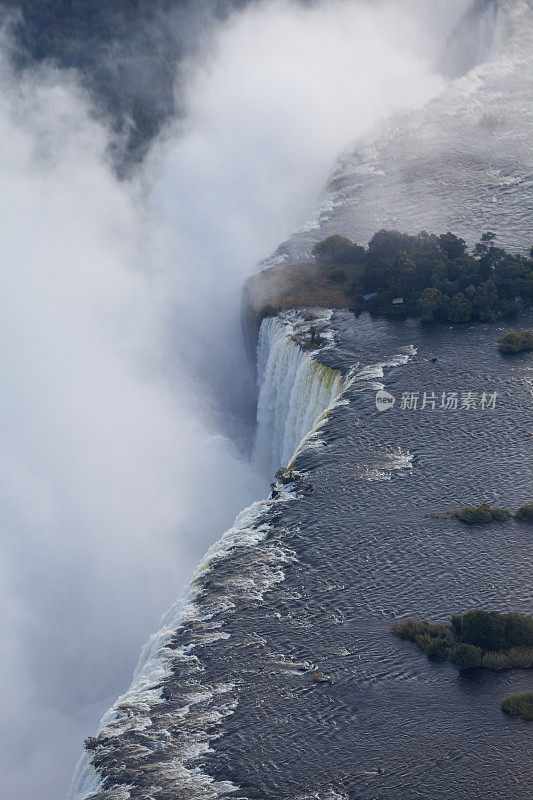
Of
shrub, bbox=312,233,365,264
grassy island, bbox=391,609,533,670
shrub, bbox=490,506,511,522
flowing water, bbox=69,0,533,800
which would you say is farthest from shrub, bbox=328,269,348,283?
grassy island, bbox=391,609,533,670

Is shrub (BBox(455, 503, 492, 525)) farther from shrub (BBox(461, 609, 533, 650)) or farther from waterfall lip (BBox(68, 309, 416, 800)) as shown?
shrub (BBox(461, 609, 533, 650))

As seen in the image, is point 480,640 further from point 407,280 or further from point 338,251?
point 338,251

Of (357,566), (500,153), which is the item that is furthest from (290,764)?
(500,153)

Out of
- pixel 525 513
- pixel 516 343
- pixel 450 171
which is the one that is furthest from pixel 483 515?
pixel 450 171

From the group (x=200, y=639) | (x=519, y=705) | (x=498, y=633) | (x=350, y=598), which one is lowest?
(x=519, y=705)

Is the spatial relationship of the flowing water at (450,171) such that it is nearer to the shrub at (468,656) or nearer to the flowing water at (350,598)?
the flowing water at (350,598)

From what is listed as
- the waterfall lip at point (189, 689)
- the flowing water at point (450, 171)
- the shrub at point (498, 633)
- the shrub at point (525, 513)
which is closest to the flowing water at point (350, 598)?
the waterfall lip at point (189, 689)

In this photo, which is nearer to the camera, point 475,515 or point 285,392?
point 475,515
